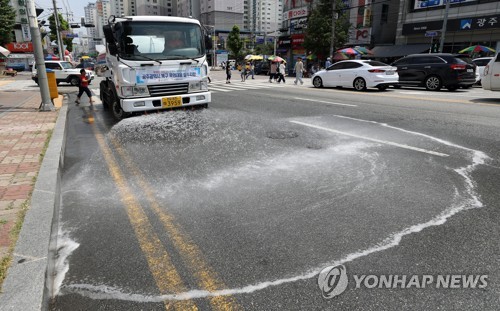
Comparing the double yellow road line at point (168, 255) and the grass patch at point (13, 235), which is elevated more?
the grass patch at point (13, 235)

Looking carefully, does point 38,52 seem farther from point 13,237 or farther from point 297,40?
point 297,40

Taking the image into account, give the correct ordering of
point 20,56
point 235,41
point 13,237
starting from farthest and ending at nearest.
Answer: point 235,41, point 20,56, point 13,237

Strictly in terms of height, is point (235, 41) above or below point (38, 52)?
above

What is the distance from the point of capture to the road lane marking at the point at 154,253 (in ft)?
7.93

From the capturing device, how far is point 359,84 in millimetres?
16609

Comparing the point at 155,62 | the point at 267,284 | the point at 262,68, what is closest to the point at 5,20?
the point at 262,68

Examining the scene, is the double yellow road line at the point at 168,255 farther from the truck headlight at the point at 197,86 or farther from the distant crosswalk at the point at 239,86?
the distant crosswalk at the point at 239,86

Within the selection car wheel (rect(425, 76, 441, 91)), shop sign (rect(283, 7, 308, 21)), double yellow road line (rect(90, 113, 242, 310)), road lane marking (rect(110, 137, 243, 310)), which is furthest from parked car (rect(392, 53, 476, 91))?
shop sign (rect(283, 7, 308, 21))

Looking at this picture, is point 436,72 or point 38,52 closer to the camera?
point 38,52

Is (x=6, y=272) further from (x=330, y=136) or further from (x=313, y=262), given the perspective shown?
(x=330, y=136)

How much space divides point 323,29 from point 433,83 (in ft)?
79.9

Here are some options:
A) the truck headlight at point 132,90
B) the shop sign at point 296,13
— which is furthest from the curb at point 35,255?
the shop sign at point 296,13

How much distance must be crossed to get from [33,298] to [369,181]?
143 inches

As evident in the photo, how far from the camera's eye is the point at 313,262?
8.80 ft
